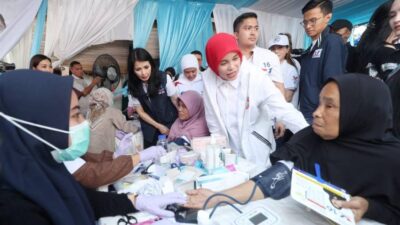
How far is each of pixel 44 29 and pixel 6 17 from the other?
0.47 metres

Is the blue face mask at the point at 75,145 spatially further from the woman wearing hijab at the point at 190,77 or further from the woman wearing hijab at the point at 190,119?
the woman wearing hijab at the point at 190,77

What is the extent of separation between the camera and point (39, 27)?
349cm

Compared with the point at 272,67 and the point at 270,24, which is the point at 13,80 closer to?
the point at 272,67

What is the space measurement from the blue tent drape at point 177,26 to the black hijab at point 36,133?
3672 millimetres

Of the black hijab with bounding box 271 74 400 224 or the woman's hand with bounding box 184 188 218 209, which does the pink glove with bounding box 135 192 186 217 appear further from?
the black hijab with bounding box 271 74 400 224

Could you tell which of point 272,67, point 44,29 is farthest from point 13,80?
point 44,29

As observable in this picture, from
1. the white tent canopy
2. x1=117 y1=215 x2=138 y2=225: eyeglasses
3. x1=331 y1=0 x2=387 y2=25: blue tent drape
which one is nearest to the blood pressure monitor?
x1=117 y1=215 x2=138 y2=225: eyeglasses

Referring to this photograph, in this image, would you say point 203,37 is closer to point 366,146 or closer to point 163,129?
point 163,129

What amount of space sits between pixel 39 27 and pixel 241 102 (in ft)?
11.7

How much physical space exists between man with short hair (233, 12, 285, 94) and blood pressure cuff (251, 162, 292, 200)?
125 cm

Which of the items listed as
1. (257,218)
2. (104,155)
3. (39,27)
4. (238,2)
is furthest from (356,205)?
(238,2)

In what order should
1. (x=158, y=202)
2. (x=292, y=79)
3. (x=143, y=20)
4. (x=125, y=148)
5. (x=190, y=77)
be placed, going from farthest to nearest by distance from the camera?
1. (x=143, y=20)
2. (x=190, y=77)
3. (x=292, y=79)
4. (x=125, y=148)
5. (x=158, y=202)

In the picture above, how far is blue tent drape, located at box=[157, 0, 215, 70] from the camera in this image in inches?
168

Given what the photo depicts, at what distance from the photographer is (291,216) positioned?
35.8 inches
